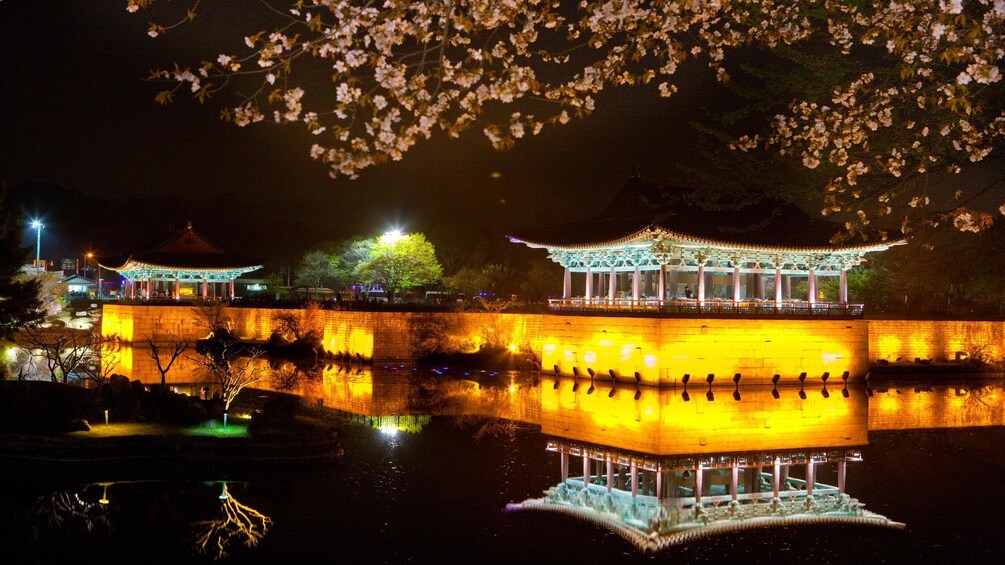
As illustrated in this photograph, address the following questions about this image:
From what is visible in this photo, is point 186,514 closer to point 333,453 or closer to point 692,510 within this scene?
point 333,453

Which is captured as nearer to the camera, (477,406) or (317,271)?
(477,406)

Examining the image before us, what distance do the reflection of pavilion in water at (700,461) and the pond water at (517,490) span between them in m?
0.10

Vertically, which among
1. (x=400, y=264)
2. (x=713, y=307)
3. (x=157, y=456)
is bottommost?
(x=157, y=456)

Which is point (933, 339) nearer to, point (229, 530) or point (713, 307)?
point (713, 307)

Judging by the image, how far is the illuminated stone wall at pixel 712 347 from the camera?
1153 inches

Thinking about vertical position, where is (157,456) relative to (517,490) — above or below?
above

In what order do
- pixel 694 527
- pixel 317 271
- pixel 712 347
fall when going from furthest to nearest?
pixel 317 271 < pixel 712 347 < pixel 694 527

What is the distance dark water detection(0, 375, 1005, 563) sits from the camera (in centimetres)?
1076

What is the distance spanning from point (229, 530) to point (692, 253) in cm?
Result: 2338

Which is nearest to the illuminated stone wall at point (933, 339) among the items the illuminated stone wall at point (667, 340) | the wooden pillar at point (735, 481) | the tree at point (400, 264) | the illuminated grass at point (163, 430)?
the illuminated stone wall at point (667, 340)

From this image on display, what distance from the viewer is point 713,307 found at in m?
30.6

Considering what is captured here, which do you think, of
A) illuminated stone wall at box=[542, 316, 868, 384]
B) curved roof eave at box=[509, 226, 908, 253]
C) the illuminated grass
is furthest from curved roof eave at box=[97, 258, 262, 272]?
the illuminated grass

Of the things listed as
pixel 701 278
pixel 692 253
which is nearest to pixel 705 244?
pixel 692 253

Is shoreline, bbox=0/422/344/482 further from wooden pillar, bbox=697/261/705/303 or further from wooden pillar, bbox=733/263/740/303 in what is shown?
wooden pillar, bbox=733/263/740/303
